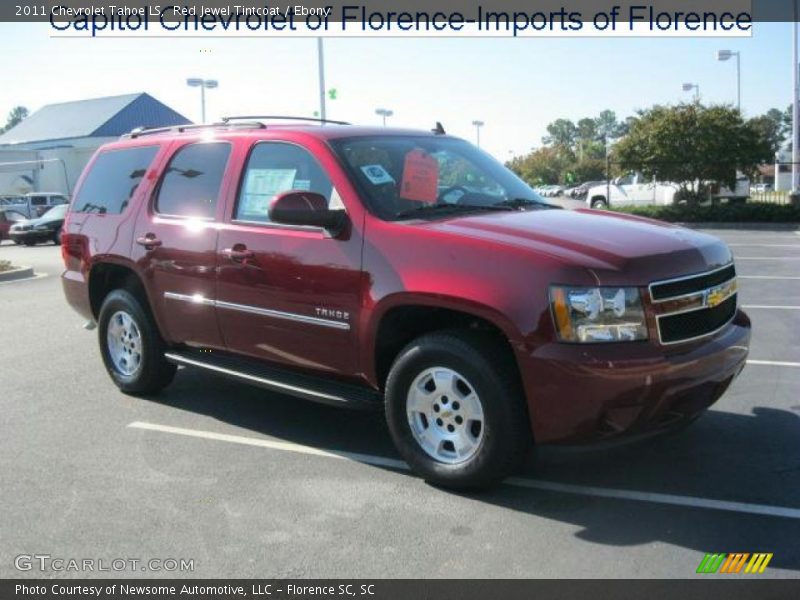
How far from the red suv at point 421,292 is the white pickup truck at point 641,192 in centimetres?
2330

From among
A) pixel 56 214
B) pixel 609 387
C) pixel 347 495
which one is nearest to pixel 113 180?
pixel 347 495

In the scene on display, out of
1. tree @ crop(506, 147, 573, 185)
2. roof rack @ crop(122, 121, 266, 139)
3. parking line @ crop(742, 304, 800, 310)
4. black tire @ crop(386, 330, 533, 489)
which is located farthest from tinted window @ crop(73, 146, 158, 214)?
tree @ crop(506, 147, 573, 185)

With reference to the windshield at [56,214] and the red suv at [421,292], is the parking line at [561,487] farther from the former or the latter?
the windshield at [56,214]

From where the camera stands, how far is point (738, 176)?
27062 millimetres

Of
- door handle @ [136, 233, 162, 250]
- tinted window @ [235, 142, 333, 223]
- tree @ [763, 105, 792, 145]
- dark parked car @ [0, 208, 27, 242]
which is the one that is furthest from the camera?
tree @ [763, 105, 792, 145]

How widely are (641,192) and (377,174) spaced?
28.3 metres

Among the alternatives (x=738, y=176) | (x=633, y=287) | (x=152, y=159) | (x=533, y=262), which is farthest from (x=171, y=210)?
(x=738, y=176)

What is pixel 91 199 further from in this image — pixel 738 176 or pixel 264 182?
pixel 738 176

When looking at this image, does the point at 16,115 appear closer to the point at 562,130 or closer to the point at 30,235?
the point at 562,130

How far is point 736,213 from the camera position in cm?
2403

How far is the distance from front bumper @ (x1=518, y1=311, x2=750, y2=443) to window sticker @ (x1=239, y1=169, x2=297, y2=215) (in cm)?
205

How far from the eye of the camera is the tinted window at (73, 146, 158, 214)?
6156 mm
